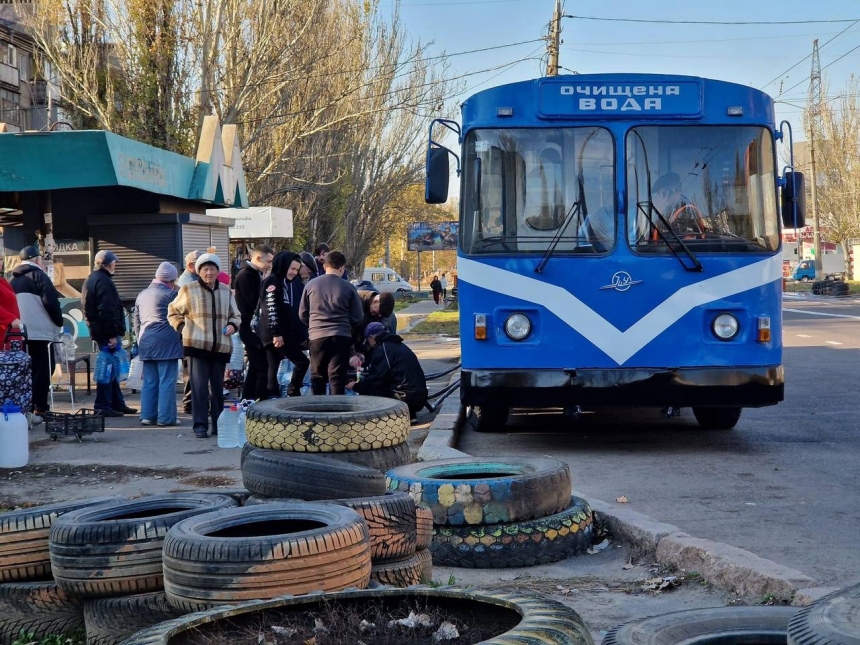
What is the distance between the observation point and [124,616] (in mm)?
4238

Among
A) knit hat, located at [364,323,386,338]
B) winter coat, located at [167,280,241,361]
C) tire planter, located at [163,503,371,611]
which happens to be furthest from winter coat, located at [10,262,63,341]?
tire planter, located at [163,503,371,611]

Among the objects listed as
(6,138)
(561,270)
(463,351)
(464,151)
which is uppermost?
(6,138)

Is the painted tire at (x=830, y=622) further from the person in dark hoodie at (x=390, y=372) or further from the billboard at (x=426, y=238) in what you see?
the billboard at (x=426, y=238)

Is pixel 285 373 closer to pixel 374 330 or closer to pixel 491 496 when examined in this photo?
pixel 374 330

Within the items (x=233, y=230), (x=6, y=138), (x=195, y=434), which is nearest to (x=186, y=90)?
(x=233, y=230)

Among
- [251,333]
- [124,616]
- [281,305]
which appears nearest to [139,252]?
[251,333]

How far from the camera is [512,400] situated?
30.8 feet

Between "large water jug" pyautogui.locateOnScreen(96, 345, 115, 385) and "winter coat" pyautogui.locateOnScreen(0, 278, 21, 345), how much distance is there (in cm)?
215

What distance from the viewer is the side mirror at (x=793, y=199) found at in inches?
388

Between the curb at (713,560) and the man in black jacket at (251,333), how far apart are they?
20.7 feet

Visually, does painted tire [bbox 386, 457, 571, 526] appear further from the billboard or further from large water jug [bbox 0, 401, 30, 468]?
the billboard

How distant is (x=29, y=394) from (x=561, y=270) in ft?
17.0

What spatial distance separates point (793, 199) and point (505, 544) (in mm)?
5382

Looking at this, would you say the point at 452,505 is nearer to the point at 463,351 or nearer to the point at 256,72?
the point at 463,351
